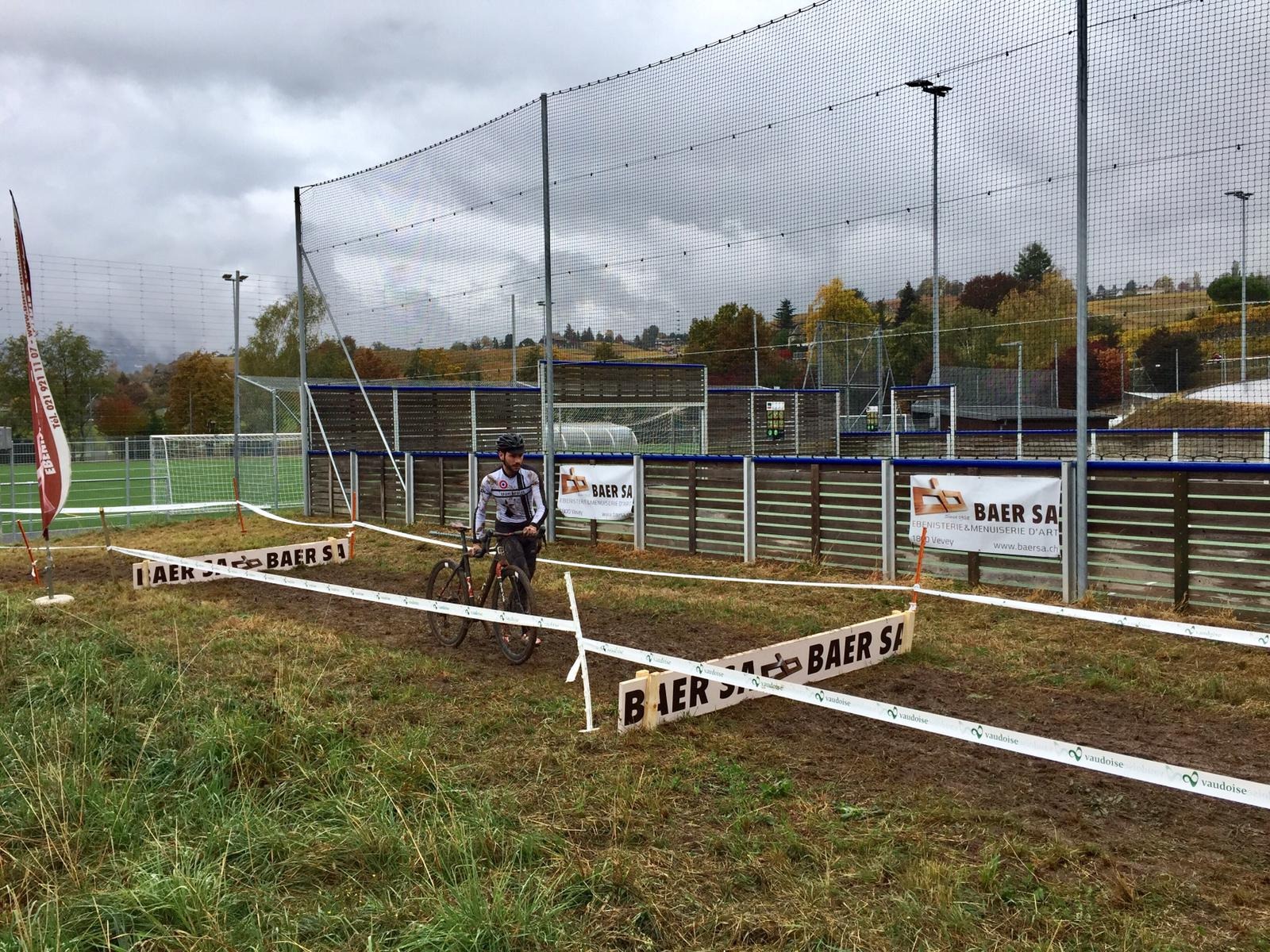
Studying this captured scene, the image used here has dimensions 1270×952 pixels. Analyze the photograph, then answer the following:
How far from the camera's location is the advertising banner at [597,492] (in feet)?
50.3

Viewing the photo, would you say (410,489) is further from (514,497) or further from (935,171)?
(935,171)

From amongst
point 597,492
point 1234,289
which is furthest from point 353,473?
point 1234,289

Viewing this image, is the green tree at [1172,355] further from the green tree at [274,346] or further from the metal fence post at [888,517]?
the green tree at [274,346]

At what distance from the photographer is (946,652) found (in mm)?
8445

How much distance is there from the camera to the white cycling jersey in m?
8.73

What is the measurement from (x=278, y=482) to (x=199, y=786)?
827 inches

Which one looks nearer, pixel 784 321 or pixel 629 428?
pixel 784 321

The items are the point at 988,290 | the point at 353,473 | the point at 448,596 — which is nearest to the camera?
the point at 448,596

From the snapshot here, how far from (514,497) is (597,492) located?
6.98 metres

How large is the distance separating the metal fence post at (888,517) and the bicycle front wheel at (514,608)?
210 inches

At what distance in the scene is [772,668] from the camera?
706 cm

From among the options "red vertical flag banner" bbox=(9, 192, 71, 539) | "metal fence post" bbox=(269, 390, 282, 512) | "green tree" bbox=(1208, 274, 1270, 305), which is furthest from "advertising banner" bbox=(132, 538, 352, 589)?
"green tree" bbox=(1208, 274, 1270, 305)

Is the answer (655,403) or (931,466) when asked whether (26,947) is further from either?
(655,403)

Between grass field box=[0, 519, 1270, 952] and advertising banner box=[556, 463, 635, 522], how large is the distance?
267 inches
